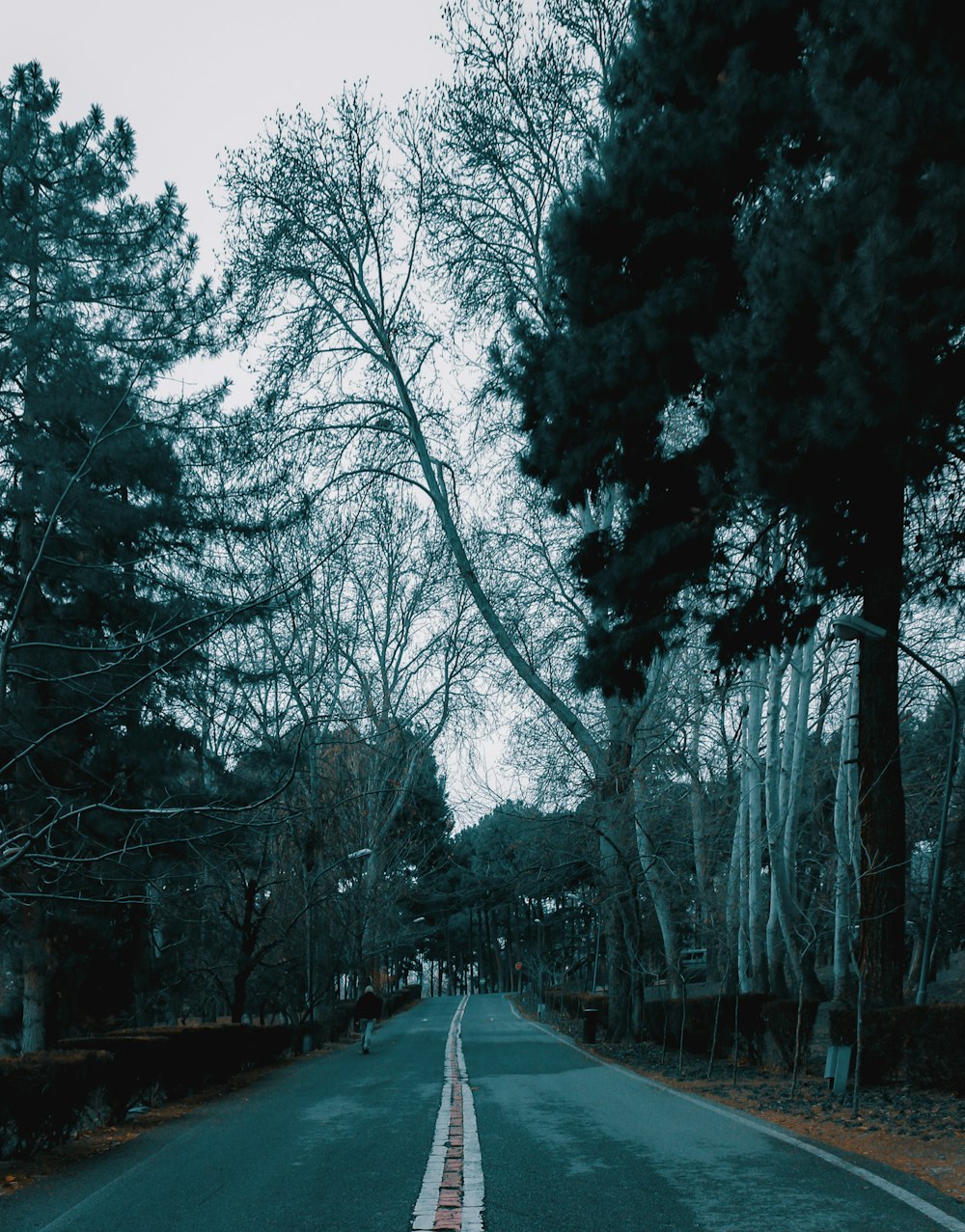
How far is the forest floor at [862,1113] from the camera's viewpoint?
888 cm

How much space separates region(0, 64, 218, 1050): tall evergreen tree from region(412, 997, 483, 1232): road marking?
21.8ft

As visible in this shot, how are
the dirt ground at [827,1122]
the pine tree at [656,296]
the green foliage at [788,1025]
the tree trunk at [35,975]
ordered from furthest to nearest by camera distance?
the tree trunk at [35,975], the green foliage at [788,1025], the pine tree at [656,296], the dirt ground at [827,1122]

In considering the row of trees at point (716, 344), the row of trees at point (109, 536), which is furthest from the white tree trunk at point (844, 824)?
the row of trees at point (109, 536)

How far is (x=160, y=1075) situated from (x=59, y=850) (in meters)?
3.33

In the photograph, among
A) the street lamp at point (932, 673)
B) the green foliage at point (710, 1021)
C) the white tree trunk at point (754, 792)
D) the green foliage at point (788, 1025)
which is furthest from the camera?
the white tree trunk at point (754, 792)

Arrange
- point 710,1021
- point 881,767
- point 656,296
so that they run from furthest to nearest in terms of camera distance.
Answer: point 710,1021
point 656,296
point 881,767

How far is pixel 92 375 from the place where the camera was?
16766mm

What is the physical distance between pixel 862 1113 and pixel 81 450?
12926mm

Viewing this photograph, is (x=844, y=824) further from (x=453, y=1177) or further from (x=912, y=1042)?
(x=453, y=1177)

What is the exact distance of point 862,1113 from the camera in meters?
12.1

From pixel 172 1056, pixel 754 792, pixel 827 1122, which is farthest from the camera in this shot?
pixel 754 792

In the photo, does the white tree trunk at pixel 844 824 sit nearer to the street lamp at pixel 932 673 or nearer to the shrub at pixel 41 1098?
the street lamp at pixel 932 673

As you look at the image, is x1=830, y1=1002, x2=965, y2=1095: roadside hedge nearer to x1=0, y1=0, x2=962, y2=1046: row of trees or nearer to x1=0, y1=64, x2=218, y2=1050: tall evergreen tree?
x1=0, y1=0, x2=962, y2=1046: row of trees

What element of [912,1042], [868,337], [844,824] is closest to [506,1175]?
[912,1042]
